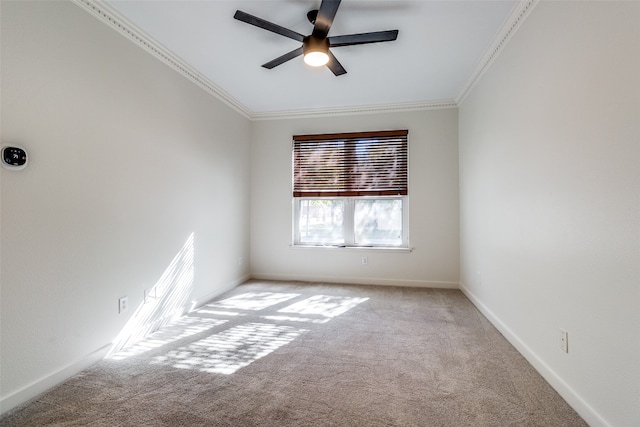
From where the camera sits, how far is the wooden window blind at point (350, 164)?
13.7 feet

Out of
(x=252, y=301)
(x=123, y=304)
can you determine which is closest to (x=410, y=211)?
(x=252, y=301)

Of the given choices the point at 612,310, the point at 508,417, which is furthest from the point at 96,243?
the point at 612,310

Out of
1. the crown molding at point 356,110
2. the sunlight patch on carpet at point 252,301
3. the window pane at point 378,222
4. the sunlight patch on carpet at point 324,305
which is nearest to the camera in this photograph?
the sunlight patch on carpet at point 324,305

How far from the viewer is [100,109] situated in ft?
6.95

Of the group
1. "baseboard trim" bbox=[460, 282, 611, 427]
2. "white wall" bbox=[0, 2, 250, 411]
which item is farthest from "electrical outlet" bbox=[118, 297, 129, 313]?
"baseboard trim" bbox=[460, 282, 611, 427]

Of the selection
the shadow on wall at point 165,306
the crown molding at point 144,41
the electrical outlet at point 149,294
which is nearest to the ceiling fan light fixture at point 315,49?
the crown molding at point 144,41

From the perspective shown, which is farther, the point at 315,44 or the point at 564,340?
the point at 315,44

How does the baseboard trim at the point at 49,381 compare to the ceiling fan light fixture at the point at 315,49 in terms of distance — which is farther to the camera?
the ceiling fan light fixture at the point at 315,49

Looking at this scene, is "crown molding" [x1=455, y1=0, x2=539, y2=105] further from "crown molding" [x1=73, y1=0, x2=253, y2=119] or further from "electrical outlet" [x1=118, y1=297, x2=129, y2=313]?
"electrical outlet" [x1=118, y1=297, x2=129, y2=313]

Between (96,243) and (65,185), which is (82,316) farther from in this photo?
(65,185)

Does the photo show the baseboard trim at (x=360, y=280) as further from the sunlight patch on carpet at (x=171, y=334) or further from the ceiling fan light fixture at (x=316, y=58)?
the ceiling fan light fixture at (x=316, y=58)

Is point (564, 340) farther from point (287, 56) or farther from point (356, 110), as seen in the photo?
point (356, 110)

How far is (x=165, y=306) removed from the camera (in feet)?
9.08

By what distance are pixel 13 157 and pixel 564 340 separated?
3.40 m
